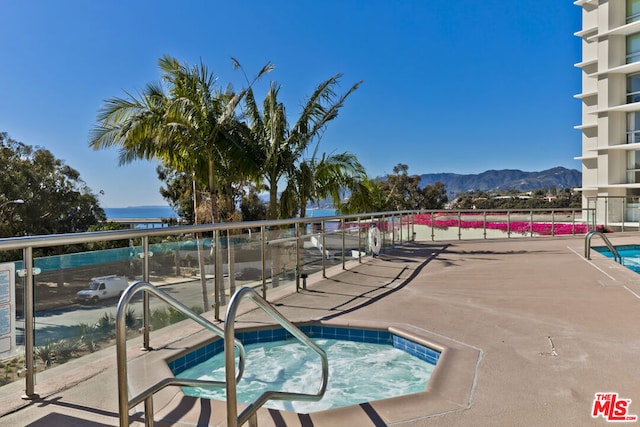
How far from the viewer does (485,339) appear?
3959 mm

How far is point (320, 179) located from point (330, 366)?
9736 mm

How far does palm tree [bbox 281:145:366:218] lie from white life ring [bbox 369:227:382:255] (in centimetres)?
290

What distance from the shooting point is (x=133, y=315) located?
3625mm

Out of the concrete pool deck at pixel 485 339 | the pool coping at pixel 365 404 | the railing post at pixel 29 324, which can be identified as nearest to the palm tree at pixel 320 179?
the concrete pool deck at pixel 485 339

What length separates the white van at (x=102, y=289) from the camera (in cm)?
319

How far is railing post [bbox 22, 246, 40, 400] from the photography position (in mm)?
2777

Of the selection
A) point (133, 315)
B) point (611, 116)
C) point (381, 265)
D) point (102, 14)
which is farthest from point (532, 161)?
point (133, 315)

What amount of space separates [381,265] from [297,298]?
349 centimetres

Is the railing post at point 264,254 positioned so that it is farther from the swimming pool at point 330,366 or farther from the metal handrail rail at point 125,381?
the metal handrail rail at point 125,381

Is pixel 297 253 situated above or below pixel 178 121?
below

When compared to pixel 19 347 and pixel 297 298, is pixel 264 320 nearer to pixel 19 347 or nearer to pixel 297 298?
pixel 297 298

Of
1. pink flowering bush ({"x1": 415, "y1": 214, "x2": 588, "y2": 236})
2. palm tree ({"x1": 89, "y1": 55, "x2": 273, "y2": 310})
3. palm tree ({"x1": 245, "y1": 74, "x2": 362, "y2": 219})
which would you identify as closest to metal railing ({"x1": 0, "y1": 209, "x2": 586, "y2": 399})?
pink flowering bush ({"x1": 415, "y1": 214, "x2": 588, "y2": 236})

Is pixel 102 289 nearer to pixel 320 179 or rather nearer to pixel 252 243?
pixel 252 243

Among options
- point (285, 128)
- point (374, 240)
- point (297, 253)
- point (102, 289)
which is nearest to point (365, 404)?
point (102, 289)
